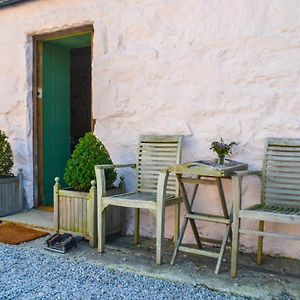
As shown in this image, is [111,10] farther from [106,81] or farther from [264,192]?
[264,192]

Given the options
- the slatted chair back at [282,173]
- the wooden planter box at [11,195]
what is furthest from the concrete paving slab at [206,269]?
the wooden planter box at [11,195]

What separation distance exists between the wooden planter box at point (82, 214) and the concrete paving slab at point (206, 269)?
0.14 meters

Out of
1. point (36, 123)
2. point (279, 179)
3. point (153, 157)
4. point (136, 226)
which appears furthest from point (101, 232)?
point (36, 123)

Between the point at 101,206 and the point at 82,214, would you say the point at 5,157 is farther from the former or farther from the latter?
the point at 101,206

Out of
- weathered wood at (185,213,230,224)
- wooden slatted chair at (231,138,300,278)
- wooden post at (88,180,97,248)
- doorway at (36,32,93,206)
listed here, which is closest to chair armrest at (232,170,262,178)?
wooden slatted chair at (231,138,300,278)

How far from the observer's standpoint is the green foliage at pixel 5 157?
4.43 metres

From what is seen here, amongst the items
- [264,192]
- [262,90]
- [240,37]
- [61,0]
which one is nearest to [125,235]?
[264,192]

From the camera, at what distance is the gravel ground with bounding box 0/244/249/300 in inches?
97.5

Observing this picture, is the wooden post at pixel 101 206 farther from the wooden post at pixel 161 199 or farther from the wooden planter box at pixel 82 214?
the wooden post at pixel 161 199

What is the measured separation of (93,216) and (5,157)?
64.6 inches

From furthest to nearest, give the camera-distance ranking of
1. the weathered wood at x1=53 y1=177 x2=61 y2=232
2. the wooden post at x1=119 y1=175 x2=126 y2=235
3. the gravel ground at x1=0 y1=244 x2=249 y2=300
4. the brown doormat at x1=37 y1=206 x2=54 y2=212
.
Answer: the brown doormat at x1=37 y1=206 x2=54 y2=212
the wooden post at x1=119 y1=175 x2=126 y2=235
the weathered wood at x1=53 y1=177 x2=61 y2=232
the gravel ground at x1=0 y1=244 x2=249 y2=300

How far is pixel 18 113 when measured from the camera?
4766 millimetres

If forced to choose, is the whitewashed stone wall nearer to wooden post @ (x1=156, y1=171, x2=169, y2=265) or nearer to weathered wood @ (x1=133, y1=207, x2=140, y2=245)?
weathered wood @ (x1=133, y1=207, x2=140, y2=245)

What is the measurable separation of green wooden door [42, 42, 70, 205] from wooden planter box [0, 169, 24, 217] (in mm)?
324
